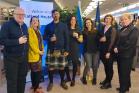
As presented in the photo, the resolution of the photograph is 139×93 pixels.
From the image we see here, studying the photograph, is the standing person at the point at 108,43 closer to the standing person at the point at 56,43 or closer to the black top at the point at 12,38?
the standing person at the point at 56,43

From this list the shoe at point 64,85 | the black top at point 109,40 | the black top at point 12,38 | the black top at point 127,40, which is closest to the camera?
the black top at point 12,38

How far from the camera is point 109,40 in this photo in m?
5.84

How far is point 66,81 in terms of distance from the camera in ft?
21.3

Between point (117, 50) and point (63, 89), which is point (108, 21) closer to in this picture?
point (117, 50)

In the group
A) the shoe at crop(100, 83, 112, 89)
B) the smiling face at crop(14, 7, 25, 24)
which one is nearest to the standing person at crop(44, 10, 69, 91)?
the shoe at crop(100, 83, 112, 89)

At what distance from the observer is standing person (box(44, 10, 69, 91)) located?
576 cm

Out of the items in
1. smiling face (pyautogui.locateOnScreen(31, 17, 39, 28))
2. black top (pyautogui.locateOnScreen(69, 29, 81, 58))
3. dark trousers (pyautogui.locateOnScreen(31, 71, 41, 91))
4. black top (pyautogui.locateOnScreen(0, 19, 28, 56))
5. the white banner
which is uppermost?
the white banner

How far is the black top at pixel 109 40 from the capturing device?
5723mm

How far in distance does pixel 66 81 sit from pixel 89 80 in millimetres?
528

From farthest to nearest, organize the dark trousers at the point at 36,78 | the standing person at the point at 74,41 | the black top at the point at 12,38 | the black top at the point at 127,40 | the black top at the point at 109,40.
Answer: the standing person at the point at 74,41, the black top at the point at 109,40, the dark trousers at the point at 36,78, the black top at the point at 127,40, the black top at the point at 12,38

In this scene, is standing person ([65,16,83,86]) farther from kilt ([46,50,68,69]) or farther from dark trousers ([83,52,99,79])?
kilt ([46,50,68,69])

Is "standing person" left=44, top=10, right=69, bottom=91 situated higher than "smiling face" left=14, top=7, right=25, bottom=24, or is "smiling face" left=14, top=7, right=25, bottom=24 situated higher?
"smiling face" left=14, top=7, right=25, bottom=24

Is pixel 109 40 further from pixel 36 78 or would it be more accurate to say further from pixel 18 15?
pixel 18 15

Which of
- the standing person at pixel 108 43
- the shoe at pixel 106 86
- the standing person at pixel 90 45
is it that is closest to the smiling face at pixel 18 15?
the standing person at pixel 108 43
